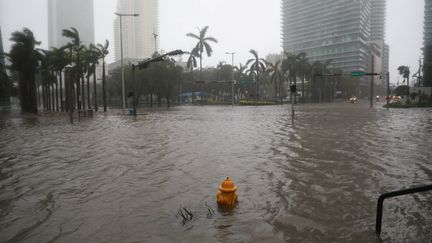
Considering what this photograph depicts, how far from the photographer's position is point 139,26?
135m

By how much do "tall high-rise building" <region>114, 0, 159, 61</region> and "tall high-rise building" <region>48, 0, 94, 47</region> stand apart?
17.0 m

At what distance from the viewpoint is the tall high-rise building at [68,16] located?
110 meters

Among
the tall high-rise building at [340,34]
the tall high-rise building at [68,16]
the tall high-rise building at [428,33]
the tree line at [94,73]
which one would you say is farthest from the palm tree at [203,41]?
the tall high-rise building at [340,34]

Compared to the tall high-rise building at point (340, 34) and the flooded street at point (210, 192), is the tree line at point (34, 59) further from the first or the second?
the tall high-rise building at point (340, 34)

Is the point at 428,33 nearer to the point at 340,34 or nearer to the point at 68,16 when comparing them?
the point at 340,34

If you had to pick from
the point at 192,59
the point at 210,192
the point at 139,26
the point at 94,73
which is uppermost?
the point at 139,26

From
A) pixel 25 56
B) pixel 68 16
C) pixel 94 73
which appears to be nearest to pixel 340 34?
pixel 68 16

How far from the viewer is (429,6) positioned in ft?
402

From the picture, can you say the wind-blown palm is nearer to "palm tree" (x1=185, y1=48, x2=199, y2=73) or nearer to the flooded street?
"palm tree" (x1=185, y1=48, x2=199, y2=73)

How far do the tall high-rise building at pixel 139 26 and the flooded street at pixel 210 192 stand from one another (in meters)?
123

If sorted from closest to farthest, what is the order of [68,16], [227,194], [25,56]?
[227,194] → [25,56] → [68,16]

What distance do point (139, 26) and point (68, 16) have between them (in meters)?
28.4

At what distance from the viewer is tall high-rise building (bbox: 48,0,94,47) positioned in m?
110

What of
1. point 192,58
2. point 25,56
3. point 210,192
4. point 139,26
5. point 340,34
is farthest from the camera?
point 340,34
